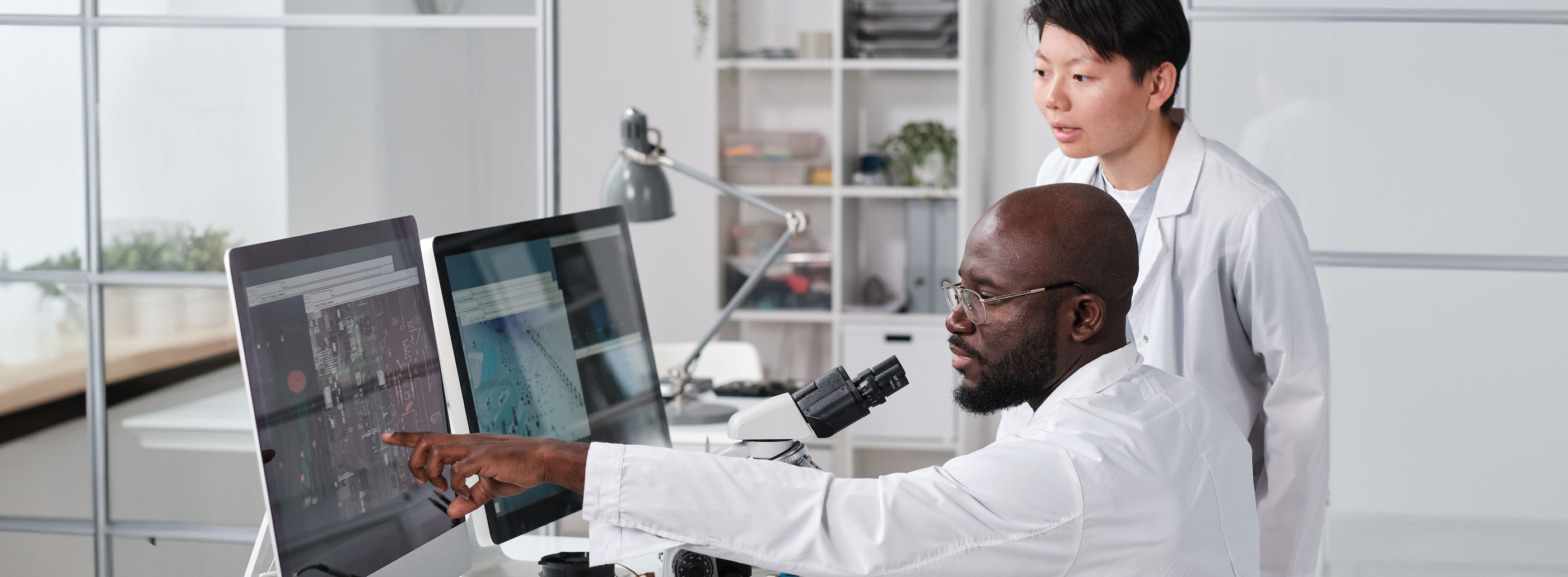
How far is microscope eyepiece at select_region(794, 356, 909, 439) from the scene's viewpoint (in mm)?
1077

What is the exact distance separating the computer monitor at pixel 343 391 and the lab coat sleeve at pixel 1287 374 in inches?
39.4

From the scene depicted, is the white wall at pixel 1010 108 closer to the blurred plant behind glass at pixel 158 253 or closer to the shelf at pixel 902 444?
the shelf at pixel 902 444

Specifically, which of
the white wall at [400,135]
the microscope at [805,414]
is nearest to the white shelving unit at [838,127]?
→ the white wall at [400,135]

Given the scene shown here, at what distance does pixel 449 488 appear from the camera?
1.04 meters

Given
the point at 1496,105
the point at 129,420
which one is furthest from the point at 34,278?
the point at 1496,105

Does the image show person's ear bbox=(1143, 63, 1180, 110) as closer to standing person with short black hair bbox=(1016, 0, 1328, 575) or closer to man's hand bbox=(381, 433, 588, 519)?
standing person with short black hair bbox=(1016, 0, 1328, 575)

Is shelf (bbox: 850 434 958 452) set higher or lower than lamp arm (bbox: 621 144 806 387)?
lower

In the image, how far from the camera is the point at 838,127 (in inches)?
154

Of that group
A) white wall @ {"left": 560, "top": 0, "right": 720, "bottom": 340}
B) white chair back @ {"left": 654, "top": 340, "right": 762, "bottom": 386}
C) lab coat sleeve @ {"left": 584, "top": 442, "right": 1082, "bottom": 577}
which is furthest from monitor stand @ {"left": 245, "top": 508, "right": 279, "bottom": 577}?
white wall @ {"left": 560, "top": 0, "right": 720, "bottom": 340}

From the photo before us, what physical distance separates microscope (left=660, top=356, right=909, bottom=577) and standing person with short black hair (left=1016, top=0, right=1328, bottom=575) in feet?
1.52

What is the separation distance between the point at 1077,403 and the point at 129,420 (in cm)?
176

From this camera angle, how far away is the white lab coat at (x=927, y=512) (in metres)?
0.81

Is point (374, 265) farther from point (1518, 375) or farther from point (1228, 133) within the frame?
point (1518, 375)

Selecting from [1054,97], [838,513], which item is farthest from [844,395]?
[1054,97]
